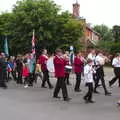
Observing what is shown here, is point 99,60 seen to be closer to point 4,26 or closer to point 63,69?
point 63,69

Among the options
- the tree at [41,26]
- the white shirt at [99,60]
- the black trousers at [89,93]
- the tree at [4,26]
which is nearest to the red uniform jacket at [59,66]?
the black trousers at [89,93]

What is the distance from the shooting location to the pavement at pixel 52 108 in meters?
13.4

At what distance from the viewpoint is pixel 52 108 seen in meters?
15.2

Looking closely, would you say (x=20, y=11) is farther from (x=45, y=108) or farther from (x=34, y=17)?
(x=45, y=108)

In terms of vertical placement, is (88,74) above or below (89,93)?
above

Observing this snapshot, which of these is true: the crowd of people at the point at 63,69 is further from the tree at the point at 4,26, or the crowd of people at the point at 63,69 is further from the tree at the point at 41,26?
the tree at the point at 4,26

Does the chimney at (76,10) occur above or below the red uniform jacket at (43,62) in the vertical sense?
above

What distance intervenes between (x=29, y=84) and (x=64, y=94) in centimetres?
724

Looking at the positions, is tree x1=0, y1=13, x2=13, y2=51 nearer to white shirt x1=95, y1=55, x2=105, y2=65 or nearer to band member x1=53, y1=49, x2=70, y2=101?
white shirt x1=95, y1=55, x2=105, y2=65

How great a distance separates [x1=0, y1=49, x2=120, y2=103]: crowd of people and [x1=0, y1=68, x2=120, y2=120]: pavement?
23.1 inches

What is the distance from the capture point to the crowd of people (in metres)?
17.0

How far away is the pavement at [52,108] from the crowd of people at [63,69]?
1.93 ft

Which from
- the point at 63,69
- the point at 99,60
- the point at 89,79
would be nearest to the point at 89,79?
the point at 89,79

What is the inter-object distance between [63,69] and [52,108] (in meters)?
2.34
